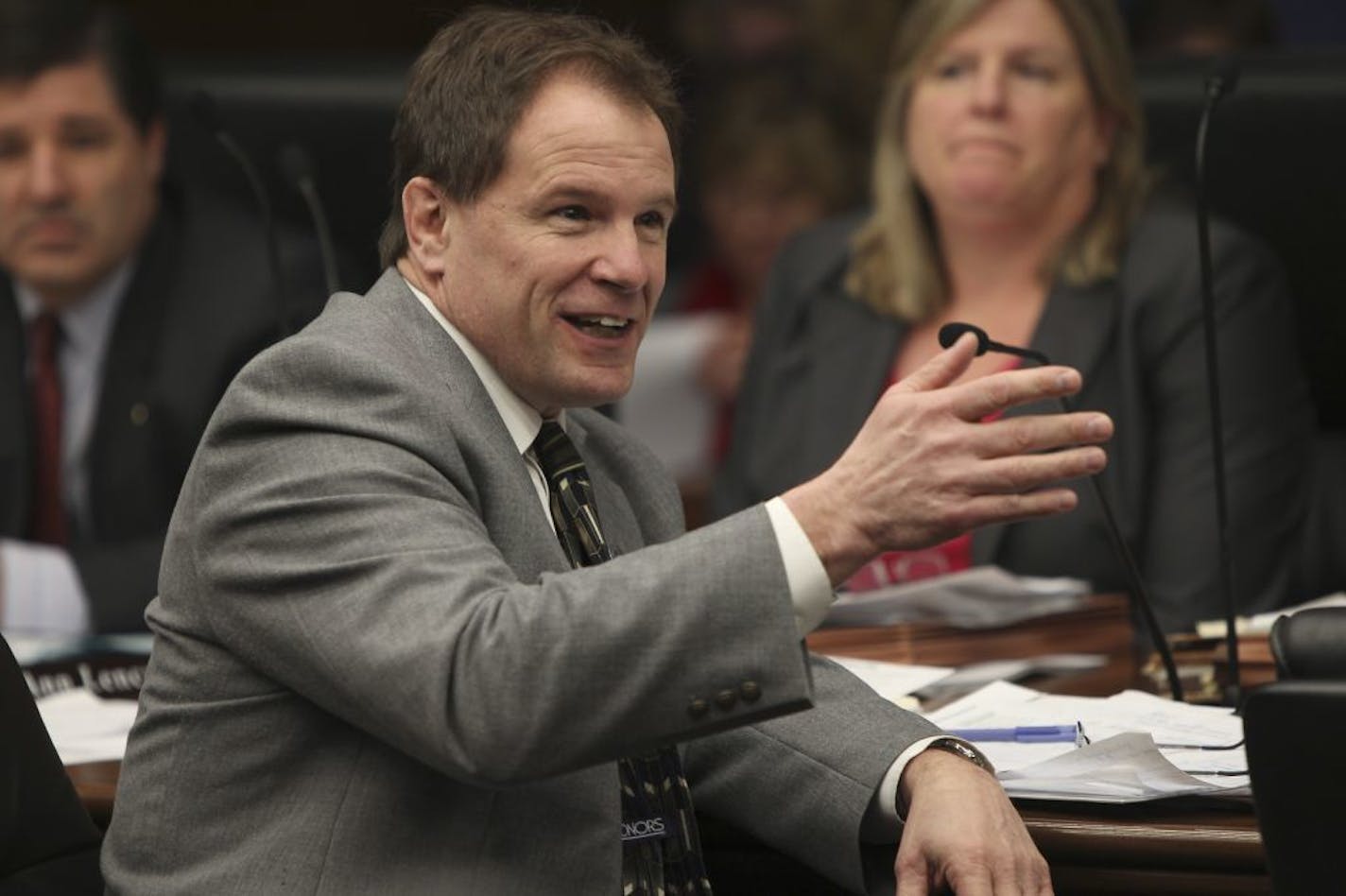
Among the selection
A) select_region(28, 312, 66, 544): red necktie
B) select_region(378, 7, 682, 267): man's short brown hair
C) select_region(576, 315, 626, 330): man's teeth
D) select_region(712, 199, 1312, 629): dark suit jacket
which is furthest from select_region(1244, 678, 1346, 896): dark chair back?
select_region(28, 312, 66, 544): red necktie

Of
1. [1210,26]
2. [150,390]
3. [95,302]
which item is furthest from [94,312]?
[1210,26]

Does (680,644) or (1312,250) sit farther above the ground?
(1312,250)

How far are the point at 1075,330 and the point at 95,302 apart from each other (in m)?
1.63

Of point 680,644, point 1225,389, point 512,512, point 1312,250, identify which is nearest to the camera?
point 680,644

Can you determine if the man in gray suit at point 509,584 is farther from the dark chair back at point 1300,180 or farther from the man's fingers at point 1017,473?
the dark chair back at point 1300,180

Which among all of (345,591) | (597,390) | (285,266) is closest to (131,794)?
(345,591)

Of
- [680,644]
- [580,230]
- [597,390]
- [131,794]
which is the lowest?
[131,794]

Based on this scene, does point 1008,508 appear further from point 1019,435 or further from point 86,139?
point 86,139

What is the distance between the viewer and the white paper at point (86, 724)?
2336 mm

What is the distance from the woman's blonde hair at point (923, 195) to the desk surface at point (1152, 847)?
1.47 metres

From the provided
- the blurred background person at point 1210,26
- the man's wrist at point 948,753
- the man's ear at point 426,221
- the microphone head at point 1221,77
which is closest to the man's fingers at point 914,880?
the man's wrist at point 948,753

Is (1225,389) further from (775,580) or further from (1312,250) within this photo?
(775,580)

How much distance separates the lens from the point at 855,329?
3.46 m

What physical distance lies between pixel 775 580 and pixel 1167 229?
182 centimetres
